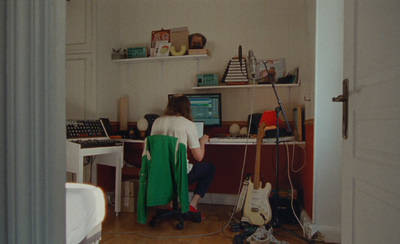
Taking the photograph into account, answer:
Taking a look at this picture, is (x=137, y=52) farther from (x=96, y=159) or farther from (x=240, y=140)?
(x=240, y=140)

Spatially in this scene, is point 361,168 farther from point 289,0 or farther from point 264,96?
point 289,0

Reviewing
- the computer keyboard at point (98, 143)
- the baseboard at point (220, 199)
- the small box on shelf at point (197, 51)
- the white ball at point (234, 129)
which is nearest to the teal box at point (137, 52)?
the small box on shelf at point (197, 51)

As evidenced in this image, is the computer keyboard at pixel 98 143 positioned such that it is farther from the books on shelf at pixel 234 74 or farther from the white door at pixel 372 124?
the white door at pixel 372 124

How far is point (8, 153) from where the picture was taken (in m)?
0.49

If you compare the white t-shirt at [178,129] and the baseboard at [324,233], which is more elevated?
the white t-shirt at [178,129]

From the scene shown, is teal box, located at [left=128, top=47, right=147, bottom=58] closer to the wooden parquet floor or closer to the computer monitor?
the computer monitor

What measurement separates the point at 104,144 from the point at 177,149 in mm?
810

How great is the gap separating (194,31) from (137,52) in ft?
2.40

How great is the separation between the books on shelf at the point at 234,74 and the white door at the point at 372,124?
179cm

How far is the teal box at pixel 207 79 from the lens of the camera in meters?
3.04

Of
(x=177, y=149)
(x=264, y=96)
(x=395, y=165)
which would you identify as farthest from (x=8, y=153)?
(x=264, y=96)

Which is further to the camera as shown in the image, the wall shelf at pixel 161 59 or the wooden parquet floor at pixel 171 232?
the wall shelf at pixel 161 59

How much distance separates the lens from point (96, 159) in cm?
303

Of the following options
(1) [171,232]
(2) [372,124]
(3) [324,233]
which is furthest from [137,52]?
(2) [372,124]
